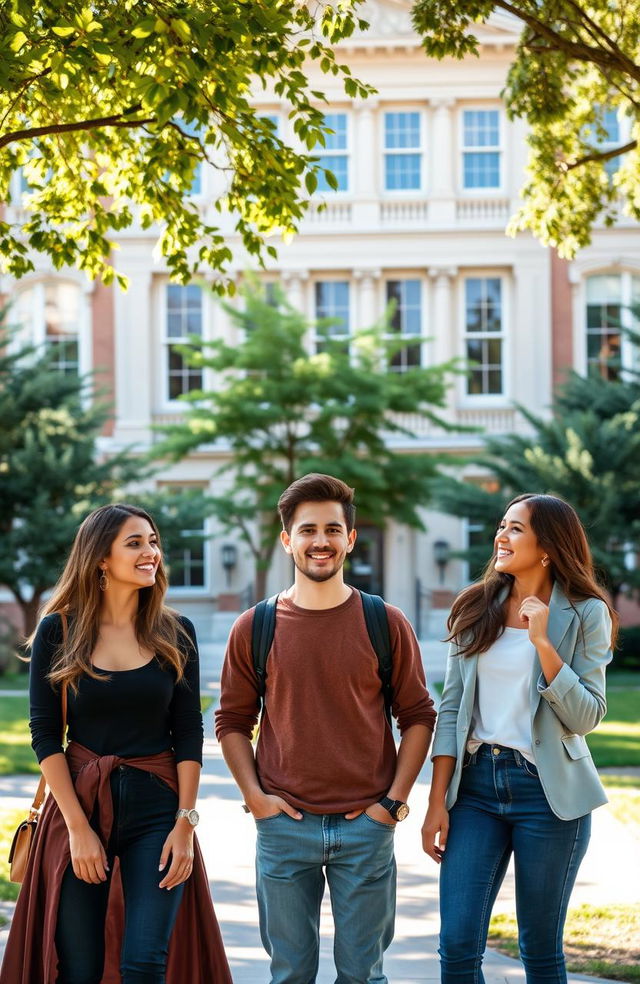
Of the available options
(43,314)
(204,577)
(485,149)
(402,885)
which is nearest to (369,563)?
(204,577)

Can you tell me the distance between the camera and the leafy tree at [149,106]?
201 inches

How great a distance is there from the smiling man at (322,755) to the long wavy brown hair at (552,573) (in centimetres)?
25

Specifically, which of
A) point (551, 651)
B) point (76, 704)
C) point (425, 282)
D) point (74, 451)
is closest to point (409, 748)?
point (551, 651)

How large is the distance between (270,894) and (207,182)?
2596cm

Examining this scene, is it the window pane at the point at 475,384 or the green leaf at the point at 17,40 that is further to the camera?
the window pane at the point at 475,384

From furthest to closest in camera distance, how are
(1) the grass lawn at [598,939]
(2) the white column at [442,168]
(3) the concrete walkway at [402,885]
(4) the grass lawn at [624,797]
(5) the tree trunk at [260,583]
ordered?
(2) the white column at [442,168]
(5) the tree trunk at [260,583]
(4) the grass lawn at [624,797]
(3) the concrete walkway at [402,885]
(1) the grass lawn at [598,939]

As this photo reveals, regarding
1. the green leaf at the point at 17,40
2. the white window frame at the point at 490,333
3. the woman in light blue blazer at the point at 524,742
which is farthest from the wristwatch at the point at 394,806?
the white window frame at the point at 490,333

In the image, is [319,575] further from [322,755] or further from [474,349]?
[474,349]

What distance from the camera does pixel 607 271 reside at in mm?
27594

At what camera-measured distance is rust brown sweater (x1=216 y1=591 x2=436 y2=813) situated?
150 inches

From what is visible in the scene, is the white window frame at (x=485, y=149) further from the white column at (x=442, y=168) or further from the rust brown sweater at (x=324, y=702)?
the rust brown sweater at (x=324, y=702)

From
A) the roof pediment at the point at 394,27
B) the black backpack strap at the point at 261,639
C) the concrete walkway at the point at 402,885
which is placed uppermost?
the roof pediment at the point at 394,27

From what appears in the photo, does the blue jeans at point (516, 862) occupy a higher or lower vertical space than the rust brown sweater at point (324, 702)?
lower

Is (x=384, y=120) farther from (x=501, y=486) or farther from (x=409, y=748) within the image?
(x=409, y=748)
